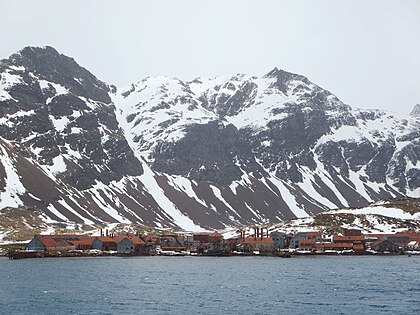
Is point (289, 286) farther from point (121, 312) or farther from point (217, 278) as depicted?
point (121, 312)

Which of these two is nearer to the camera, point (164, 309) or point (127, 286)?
point (164, 309)

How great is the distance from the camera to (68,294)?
10488 cm

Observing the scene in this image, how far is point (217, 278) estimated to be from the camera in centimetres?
13150

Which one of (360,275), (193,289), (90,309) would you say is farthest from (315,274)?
(90,309)

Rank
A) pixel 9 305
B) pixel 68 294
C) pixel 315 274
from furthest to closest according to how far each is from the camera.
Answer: pixel 315 274
pixel 68 294
pixel 9 305

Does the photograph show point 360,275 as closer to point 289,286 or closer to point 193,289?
point 289,286

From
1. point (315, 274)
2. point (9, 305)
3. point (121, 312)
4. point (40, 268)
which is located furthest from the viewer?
point (40, 268)

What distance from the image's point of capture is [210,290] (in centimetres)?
10994

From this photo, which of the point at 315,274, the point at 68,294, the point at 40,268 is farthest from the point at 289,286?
the point at 40,268

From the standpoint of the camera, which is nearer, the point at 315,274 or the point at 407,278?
the point at 407,278

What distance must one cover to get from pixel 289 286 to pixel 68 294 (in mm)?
35895

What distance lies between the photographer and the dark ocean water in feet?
292

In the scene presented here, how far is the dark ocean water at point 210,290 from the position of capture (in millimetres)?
88938

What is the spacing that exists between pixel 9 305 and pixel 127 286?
27057mm
